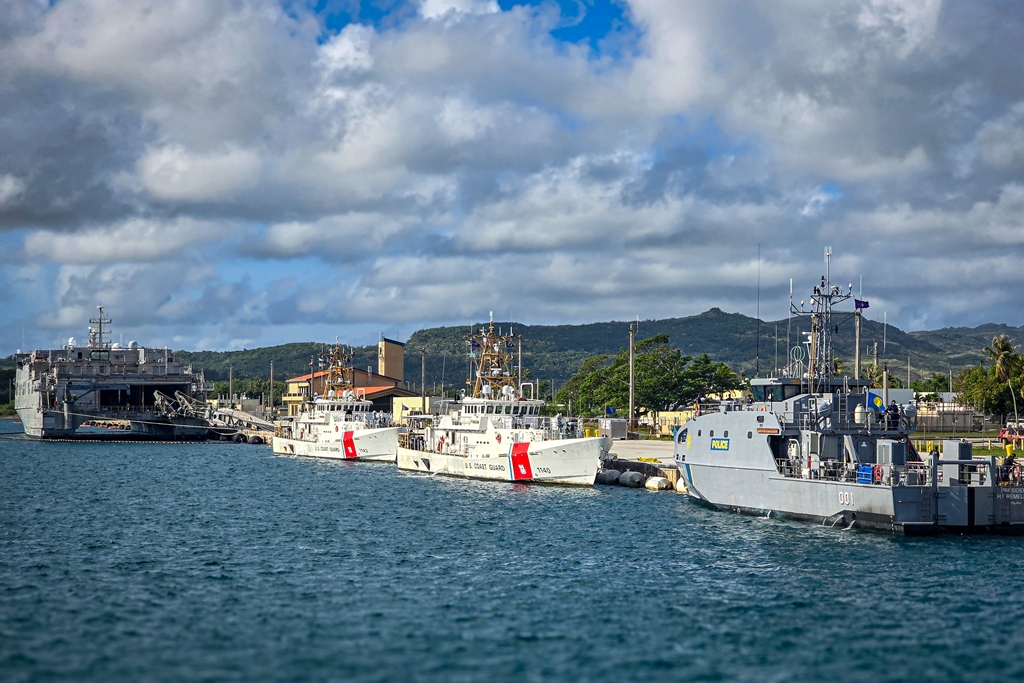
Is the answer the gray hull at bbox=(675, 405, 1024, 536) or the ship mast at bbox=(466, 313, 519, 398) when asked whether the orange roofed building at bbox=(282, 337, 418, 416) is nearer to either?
the ship mast at bbox=(466, 313, 519, 398)

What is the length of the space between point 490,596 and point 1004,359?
75.8m

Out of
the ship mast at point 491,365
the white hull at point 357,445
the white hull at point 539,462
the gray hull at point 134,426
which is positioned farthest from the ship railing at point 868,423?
the gray hull at point 134,426

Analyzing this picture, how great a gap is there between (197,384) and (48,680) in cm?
11394

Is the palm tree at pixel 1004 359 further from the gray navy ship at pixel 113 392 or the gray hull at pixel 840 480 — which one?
the gray navy ship at pixel 113 392

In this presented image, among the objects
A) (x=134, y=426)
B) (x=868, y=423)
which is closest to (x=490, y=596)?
(x=868, y=423)

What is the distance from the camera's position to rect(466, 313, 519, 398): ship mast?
222ft

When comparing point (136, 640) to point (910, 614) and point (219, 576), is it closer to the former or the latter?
point (219, 576)

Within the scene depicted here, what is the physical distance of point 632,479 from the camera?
6041cm

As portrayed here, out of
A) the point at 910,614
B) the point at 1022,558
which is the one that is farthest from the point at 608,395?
the point at 910,614

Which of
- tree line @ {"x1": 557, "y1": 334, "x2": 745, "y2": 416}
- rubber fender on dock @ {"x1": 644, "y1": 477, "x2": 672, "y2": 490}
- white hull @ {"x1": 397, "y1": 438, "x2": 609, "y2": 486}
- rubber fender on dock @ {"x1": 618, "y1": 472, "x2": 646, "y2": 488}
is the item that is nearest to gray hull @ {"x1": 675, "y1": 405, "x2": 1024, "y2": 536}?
rubber fender on dock @ {"x1": 644, "y1": 477, "x2": 672, "y2": 490}

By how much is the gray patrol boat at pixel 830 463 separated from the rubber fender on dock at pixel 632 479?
7.91 meters

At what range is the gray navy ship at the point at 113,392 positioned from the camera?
404ft

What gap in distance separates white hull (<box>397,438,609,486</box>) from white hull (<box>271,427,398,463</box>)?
18153mm

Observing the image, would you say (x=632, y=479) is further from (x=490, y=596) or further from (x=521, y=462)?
(x=490, y=596)
